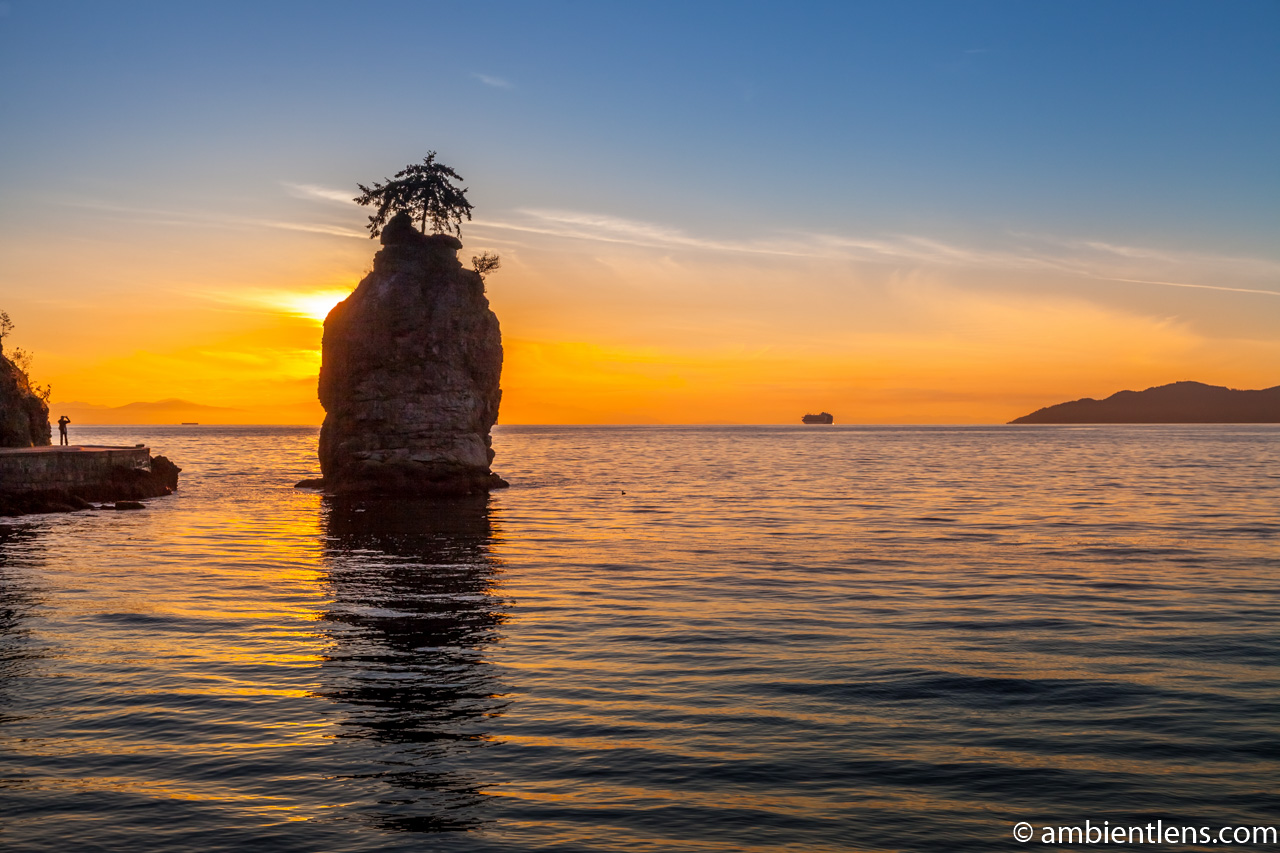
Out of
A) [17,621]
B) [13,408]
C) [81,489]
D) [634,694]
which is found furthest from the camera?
[13,408]

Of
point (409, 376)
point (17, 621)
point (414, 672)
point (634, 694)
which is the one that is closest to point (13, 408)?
point (409, 376)

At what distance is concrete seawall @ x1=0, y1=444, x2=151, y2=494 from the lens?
47.3 m

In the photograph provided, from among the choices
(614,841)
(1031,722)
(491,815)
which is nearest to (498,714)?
(491,815)

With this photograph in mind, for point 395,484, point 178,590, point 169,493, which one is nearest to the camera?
point 178,590

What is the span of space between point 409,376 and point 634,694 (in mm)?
44577

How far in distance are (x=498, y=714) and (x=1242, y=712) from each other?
10.9 meters

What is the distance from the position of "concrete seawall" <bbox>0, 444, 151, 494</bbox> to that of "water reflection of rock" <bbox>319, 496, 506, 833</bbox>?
23.9 m

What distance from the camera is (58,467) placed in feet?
166

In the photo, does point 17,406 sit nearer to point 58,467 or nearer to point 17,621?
point 58,467

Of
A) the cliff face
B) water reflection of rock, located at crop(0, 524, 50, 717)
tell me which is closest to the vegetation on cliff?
the cliff face

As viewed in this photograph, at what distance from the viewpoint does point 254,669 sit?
16531mm

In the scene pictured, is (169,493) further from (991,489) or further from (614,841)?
(614,841)

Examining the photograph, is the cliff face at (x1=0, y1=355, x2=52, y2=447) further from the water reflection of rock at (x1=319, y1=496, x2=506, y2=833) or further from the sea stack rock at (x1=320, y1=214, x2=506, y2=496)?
the water reflection of rock at (x1=319, y1=496, x2=506, y2=833)

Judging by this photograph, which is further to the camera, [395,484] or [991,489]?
[991,489]
